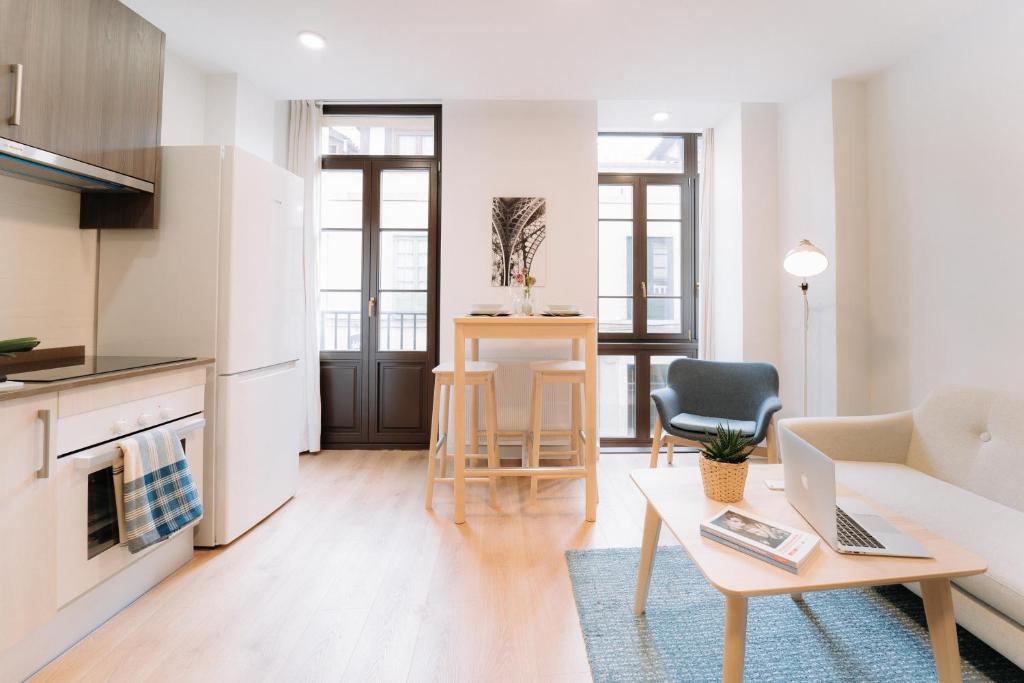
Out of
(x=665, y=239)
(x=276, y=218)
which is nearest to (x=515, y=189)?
(x=665, y=239)

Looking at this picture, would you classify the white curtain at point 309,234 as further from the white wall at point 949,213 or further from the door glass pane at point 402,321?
the white wall at point 949,213

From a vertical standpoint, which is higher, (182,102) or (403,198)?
(182,102)

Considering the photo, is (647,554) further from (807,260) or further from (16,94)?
(16,94)

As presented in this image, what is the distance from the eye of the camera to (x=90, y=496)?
5.11 feet

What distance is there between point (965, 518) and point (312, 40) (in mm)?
3681

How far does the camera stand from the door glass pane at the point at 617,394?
3928mm

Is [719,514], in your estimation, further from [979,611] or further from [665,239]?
[665,239]

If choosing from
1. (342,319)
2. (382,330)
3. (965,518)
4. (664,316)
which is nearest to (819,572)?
(965,518)

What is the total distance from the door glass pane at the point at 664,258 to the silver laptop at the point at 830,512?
8.67ft

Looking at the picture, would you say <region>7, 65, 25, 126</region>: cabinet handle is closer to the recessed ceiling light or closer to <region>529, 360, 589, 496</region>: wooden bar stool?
the recessed ceiling light

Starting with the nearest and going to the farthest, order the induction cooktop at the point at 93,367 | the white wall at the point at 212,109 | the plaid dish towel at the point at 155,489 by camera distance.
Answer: the induction cooktop at the point at 93,367 → the plaid dish towel at the point at 155,489 → the white wall at the point at 212,109

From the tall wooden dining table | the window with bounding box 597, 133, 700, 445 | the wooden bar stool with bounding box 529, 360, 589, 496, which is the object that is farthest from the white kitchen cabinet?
the window with bounding box 597, 133, 700, 445

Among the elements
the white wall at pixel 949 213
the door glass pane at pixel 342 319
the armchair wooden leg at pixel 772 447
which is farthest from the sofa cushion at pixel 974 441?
the door glass pane at pixel 342 319

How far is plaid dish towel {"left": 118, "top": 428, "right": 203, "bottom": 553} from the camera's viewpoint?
1590mm
